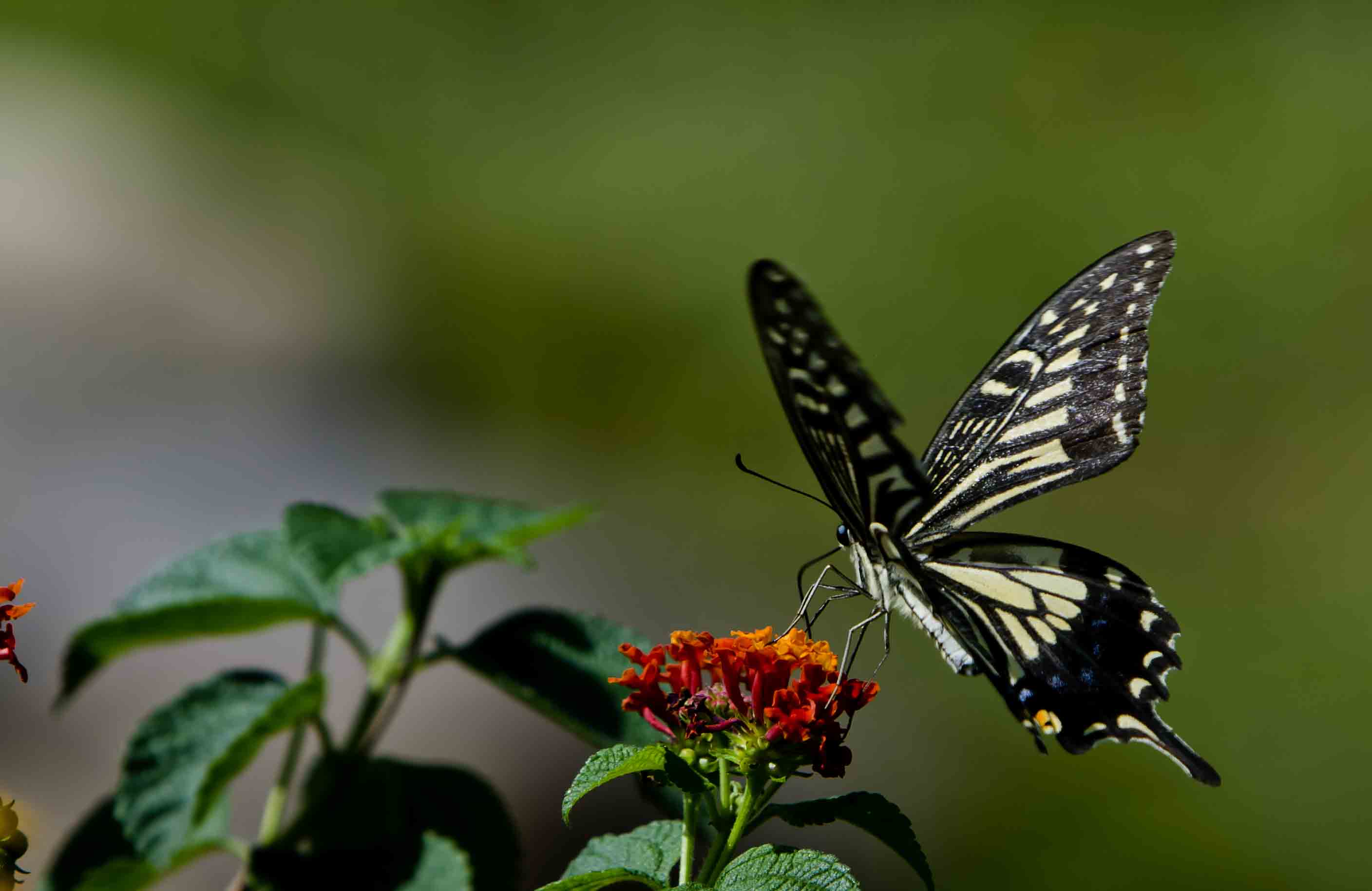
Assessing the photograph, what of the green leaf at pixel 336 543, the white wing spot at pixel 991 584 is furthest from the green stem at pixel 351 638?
the white wing spot at pixel 991 584

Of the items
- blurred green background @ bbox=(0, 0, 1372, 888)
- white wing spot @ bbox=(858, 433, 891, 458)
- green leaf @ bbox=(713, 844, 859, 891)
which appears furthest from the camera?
blurred green background @ bbox=(0, 0, 1372, 888)

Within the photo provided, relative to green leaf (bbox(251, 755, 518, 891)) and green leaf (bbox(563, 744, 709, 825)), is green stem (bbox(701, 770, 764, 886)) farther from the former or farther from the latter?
green leaf (bbox(251, 755, 518, 891))

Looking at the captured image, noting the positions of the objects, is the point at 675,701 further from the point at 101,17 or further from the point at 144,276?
the point at 101,17

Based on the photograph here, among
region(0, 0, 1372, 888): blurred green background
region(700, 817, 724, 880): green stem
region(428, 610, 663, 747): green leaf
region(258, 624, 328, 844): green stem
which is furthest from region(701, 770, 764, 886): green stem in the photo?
region(0, 0, 1372, 888): blurred green background

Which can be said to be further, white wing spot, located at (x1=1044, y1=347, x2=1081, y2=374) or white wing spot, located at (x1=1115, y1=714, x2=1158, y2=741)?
white wing spot, located at (x1=1044, y1=347, x2=1081, y2=374)

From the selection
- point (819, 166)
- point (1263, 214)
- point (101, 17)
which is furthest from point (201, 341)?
point (1263, 214)

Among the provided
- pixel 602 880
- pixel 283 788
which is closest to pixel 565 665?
pixel 283 788

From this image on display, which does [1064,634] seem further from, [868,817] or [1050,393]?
[868,817]

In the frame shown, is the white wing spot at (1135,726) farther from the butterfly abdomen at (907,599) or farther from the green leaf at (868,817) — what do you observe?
the green leaf at (868,817)
